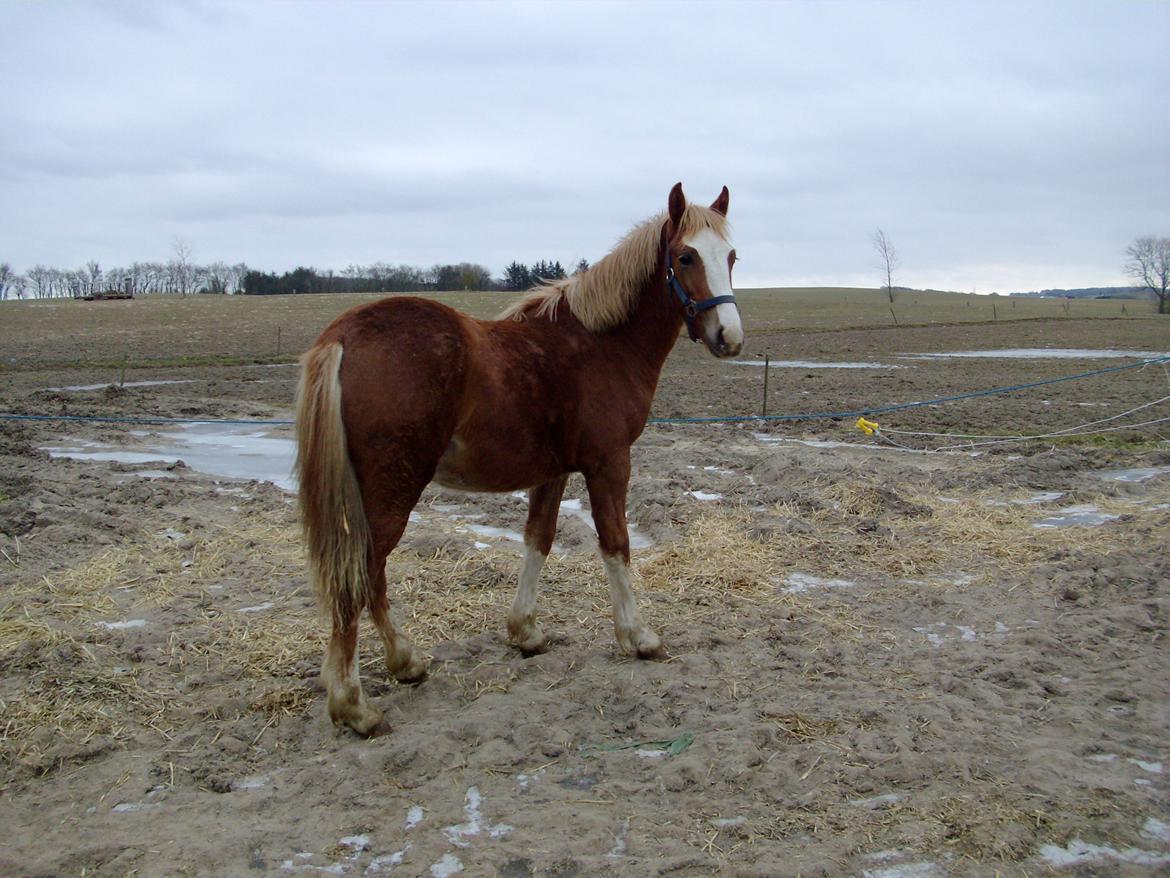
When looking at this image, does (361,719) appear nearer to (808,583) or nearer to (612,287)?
(612,287)

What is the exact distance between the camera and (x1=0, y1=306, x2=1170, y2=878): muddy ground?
264 centimetres

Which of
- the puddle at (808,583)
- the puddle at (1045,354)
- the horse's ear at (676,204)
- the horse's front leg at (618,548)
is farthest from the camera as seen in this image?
the puddle at (1045,354)

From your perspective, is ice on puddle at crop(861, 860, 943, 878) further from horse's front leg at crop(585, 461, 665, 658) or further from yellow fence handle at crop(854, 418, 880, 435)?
yellow fence handle at crop(854, 418, 880, 435)

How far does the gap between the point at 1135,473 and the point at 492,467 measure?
735cm

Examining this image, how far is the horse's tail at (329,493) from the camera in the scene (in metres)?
3.25

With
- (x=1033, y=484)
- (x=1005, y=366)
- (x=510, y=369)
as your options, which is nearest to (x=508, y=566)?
(x=510, y=369)

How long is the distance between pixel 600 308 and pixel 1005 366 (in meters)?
18.3

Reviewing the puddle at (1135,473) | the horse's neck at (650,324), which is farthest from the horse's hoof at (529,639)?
the puddle at (1135,473)

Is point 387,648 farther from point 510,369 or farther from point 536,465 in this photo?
point 510,369

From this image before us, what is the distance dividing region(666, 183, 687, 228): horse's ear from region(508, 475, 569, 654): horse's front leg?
1.45 meters

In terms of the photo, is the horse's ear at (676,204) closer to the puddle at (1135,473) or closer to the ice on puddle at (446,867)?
the ice on puddle at (446,867)

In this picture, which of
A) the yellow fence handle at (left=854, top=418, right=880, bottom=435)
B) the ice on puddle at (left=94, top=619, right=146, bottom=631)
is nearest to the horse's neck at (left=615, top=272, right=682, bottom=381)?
the ice on puddle at (left=94, top=619, right=146, bottom=631)

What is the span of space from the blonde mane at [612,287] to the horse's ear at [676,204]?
0.44 feet

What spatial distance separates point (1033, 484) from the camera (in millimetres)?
7535
